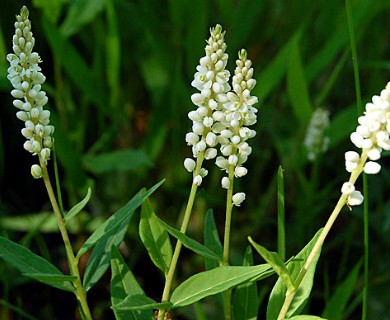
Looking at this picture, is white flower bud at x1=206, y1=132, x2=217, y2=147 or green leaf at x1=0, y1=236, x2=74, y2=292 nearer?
white flower bud at x1=206, y1=132, x2=217, y2=147

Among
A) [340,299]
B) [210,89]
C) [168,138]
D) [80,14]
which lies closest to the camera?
[210,89]

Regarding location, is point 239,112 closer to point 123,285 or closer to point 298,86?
point 123,285

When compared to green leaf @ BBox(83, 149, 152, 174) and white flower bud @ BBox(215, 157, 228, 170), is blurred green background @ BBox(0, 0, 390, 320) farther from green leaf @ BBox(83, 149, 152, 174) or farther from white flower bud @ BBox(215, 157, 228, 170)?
white flower bud @ BBox(215, 157, 228, 170)

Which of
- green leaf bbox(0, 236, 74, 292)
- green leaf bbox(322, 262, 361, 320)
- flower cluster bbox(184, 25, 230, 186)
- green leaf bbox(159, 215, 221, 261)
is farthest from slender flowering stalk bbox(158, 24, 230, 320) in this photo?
green leaf bbox(322, 262, 361, 320)

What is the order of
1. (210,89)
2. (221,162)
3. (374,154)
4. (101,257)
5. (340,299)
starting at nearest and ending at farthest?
(374,154) < (210,89) < (221,162) < (101,257) < (340,299)

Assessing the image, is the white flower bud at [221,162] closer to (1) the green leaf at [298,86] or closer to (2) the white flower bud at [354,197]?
(2) the white flower bud at [354,197]

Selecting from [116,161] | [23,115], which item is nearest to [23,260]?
[23,115]

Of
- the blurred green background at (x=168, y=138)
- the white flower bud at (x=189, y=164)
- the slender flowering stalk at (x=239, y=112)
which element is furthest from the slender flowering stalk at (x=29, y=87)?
the blurred green background at (x=168, y=138)
